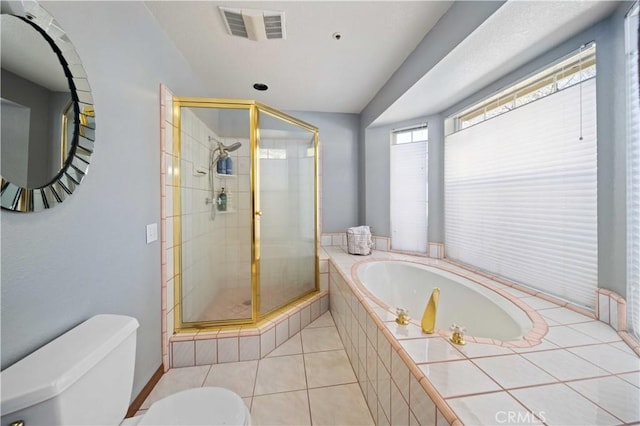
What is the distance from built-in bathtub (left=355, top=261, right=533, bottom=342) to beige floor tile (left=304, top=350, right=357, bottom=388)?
0.52 meters

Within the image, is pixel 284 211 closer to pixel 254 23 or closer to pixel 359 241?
pixel 359 241

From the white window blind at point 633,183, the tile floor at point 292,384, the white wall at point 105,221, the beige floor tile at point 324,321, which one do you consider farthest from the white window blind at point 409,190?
the white wall at point 105,221

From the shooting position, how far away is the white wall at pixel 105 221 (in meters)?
0.73

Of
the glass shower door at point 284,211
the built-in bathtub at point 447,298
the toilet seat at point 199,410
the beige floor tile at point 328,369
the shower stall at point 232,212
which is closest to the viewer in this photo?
the toilet seat at point 199,410

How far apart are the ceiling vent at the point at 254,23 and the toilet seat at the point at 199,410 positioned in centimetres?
201

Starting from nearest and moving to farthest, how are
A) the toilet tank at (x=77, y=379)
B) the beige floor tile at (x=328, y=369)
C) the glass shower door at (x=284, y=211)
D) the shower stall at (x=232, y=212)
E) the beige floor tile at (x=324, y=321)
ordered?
the toilet tank at (x=77, y=379) → the beige floor tile at (x=328, y=369) → the shower stall at (x=232, y=212) → the glass shower door at (x=284, y=211) → the beige floor tile at (x=324, y=321)

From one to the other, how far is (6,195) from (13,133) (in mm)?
188

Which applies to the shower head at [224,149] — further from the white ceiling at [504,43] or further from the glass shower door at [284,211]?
the white ceiling at [504,43]

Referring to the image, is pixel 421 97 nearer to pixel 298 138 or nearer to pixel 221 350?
pixel 298 138

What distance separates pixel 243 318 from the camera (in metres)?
1.79

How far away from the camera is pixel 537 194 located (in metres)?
1.49

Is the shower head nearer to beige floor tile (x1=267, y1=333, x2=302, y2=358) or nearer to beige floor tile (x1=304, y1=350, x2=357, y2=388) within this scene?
beige floor tile (x1=267, y1=333, x2=302, y2=358)

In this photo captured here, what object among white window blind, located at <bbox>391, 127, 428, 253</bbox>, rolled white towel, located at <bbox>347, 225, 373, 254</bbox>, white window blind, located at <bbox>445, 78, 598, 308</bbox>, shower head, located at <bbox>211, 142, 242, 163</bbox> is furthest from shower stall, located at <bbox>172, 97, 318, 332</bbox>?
→ white window blind, located at <bbox>445, 78, 598, 308</bbox>

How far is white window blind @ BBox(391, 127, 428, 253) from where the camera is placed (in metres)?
2.57
